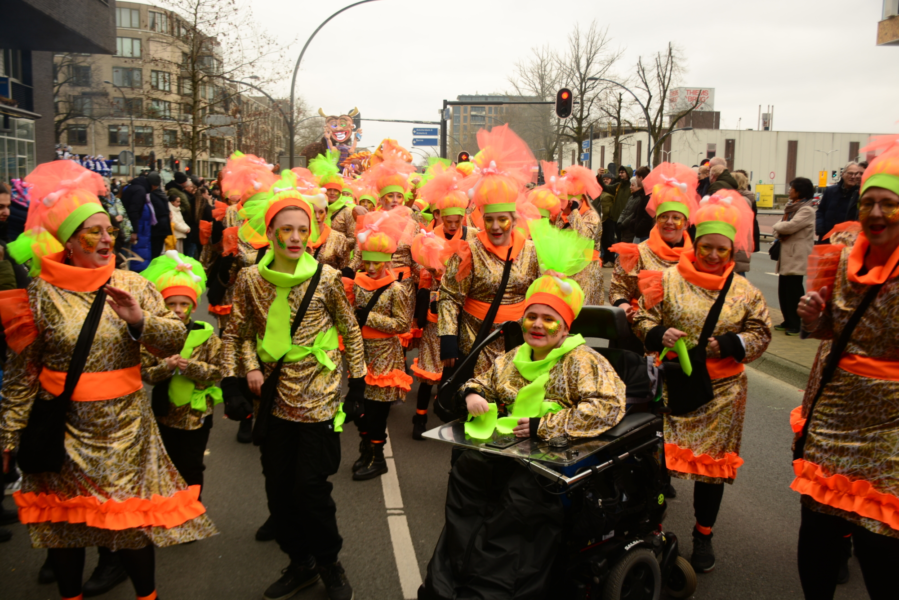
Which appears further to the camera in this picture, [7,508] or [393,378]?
[393,378]

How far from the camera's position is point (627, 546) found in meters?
3.03

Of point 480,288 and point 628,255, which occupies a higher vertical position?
point 628,255

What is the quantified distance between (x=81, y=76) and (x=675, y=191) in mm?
54563

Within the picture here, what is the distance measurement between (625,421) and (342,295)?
5.47 feet

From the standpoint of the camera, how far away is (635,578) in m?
3.08

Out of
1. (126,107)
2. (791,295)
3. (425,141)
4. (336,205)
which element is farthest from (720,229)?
(425,141)

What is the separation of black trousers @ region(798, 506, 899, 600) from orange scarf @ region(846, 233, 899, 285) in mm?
1019

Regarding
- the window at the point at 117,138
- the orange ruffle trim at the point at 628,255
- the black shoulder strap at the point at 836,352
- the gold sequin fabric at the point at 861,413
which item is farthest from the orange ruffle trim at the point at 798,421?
the window at the point at 117,138

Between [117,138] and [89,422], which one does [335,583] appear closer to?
[89,422]

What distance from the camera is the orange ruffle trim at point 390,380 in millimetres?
5492

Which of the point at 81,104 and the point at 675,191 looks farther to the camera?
the point at 81,104

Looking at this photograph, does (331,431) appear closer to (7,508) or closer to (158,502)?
(158,502)

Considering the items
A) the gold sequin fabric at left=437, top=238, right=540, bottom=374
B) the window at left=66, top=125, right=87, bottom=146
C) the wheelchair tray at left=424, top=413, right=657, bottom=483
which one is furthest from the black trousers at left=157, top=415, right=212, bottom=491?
the window at left=66, top=125, right=87, bottom=146

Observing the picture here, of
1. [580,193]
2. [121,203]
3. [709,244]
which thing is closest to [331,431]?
[709,244]
